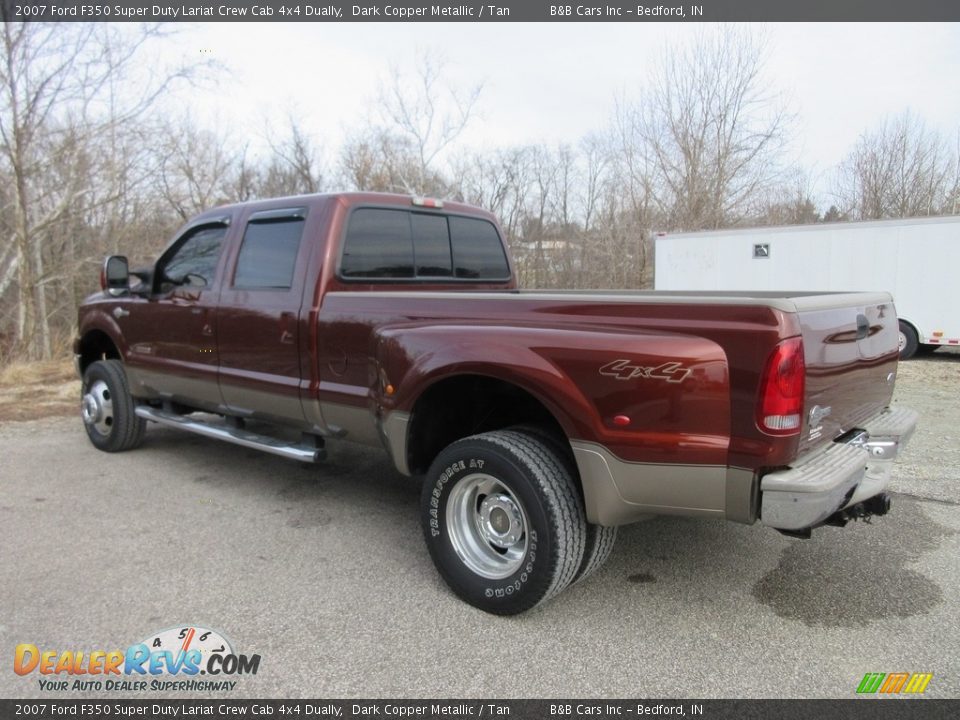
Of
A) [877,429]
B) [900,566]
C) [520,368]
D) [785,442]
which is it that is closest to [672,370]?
[785,442]

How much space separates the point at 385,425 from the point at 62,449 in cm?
427

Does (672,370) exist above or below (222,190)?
below

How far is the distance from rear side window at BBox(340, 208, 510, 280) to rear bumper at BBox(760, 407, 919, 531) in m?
2.71

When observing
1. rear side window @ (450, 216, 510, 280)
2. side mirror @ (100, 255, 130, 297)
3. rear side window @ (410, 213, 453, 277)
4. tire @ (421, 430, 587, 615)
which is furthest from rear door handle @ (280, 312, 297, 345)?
side mirror @ (100, 255, 130, 297)

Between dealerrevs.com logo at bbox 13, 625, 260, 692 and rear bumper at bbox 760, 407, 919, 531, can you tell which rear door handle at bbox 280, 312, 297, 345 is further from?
rear bumper at bbox 760, 407, 919, 531

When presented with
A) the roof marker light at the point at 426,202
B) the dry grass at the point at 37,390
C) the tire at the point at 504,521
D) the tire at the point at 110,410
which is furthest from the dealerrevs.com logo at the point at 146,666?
the dry grass at the point at 37,390

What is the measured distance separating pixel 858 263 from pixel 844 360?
11.5 metres

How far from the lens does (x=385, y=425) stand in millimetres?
3512

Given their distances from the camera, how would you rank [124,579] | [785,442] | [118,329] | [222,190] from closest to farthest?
[785,442], [124,579], [118,329], [222,190]

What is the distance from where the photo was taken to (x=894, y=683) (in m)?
2.55

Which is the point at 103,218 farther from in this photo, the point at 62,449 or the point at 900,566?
the point at 900,566

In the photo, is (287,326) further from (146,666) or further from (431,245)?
(146,666)

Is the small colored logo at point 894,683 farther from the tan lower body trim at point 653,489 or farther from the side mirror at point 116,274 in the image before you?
the side mirror at point 116,274

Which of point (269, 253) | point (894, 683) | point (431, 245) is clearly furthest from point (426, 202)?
point (894, 683)
